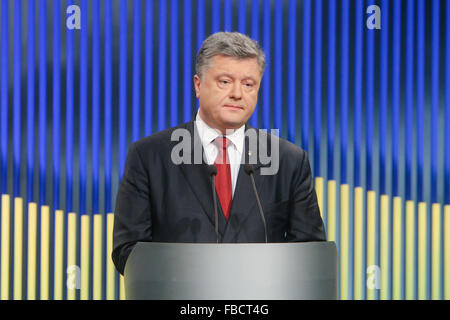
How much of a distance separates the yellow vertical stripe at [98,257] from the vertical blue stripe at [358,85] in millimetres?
1176

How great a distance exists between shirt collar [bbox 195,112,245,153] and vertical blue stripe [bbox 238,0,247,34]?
1.16 metres

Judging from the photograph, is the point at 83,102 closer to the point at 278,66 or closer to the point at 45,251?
the point at 45,251

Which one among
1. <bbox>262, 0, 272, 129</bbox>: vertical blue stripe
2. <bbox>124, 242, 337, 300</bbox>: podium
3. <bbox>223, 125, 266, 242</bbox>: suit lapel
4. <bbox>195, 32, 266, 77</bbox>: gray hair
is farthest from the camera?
<bbox>262, 0, 272, 129</bbox>: vertical blue stripe

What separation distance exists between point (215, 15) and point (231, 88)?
4.14ft

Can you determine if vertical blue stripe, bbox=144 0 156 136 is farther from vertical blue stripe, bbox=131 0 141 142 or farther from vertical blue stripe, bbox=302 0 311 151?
vertical blue stripe, bbox=302 0 311 151

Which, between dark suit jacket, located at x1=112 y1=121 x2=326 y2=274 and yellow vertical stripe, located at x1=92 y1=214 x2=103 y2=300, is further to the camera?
yellow vertical stripe, located at x1=92 y1=214 x2=103 y2=300

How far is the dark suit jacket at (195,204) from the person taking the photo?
6.44ft

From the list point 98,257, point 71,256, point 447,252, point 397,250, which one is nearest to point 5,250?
point 71,256

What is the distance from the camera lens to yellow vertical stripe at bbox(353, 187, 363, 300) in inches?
128

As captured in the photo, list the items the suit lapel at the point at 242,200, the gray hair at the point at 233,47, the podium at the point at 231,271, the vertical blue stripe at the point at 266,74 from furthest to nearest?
1. the vertical blue stripe at the point at 266,74
2. the gray hair at the point at 233,47
3. the suit lapel at the point at 242,200
4. the podium at the point at 231,271

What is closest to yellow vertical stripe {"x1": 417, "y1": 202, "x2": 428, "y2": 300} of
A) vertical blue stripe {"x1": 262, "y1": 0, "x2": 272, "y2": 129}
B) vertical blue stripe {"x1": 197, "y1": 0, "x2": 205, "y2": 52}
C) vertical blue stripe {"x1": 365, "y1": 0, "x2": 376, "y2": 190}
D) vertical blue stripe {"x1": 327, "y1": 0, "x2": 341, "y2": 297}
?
vertical blue stripe {"x1": 365, "y1": 0, "x2": 376, "y2": 190}

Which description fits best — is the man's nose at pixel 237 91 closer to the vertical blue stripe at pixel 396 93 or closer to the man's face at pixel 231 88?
the man's face at pixel 231 88

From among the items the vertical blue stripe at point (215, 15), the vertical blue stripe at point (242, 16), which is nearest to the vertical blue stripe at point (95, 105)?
the vertical blue stripe at point (215, 15)

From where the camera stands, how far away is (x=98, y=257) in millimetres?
3219
